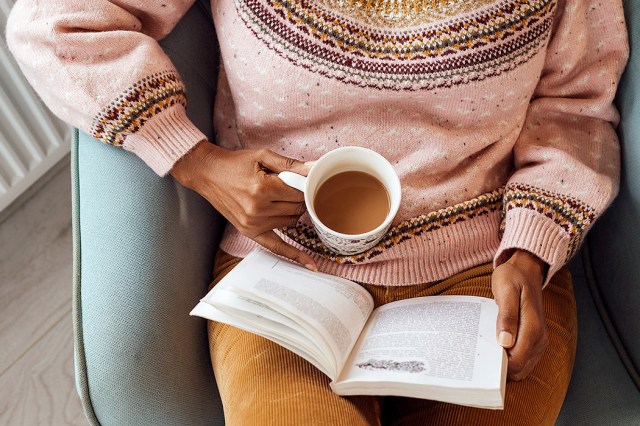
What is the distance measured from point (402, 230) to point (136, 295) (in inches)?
13.8

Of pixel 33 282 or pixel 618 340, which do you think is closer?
pixel 618 340

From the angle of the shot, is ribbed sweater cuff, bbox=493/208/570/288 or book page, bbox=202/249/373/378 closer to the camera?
book page, bbox=202/249/373/378

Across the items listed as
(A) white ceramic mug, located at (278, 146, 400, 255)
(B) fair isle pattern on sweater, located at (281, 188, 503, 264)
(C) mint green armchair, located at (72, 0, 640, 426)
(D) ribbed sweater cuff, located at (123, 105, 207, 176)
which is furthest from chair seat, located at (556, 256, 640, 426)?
(D) ribbed sweater cuff, located at (123, 105, 207, 176)

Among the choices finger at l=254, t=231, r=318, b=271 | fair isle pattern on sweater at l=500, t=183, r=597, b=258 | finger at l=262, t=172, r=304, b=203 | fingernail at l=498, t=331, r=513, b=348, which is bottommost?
fingernail at l=498, t=331, r=513, b=348

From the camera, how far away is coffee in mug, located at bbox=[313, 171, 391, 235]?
699 millimetres

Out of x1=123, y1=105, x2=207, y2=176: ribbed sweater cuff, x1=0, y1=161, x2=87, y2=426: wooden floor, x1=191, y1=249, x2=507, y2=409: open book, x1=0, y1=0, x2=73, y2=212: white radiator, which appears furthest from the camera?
x1=0, y1=161, x2=87, y2=426: wooden floor

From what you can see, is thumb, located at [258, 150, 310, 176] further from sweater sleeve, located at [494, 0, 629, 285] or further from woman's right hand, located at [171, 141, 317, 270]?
sweater sleeve, located at [494, 0, 629, 285]

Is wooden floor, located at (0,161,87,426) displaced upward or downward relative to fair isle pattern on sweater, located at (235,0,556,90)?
downward

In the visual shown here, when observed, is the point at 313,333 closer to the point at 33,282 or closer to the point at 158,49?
the point at 158,49

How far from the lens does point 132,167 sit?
77 cm

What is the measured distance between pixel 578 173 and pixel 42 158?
1.03 metres

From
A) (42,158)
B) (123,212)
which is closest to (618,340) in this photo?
(123,212)

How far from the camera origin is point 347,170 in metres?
0.71

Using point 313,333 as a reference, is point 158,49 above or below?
above
